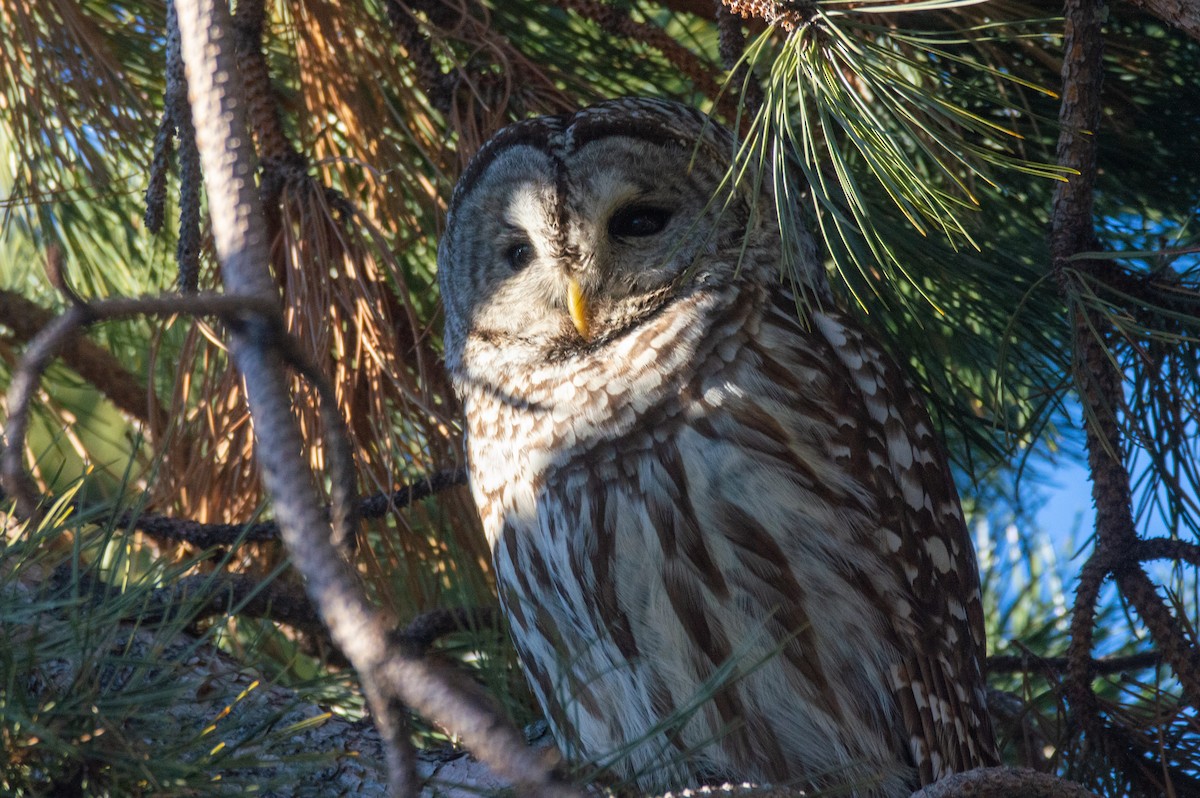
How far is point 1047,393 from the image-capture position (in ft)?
6.88

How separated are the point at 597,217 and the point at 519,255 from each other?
22cm

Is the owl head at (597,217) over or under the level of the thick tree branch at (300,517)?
over

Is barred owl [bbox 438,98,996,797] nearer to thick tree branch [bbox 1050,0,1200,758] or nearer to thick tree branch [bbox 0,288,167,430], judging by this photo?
thick tree branch [bbox 1050,0,1200,758]

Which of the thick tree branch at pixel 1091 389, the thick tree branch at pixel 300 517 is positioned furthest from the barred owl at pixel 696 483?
the thick tree branch at pixel 300 517

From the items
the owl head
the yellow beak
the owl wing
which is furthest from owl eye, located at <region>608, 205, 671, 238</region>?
the owl wing

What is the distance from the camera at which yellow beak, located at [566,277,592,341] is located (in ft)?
7.70

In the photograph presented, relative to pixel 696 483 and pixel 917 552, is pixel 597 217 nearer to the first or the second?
pixel 696 483

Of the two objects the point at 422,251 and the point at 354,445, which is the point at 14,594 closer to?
the point at 354,445

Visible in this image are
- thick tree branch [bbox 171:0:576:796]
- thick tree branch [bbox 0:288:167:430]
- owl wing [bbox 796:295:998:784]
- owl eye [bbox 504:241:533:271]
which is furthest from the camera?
thick tree branch [bbox 0:288:167:430]

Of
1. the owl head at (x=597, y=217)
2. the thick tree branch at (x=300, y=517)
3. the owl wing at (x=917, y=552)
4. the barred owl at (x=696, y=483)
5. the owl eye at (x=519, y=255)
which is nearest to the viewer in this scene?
the thick tree branch at (x=300, y=517)

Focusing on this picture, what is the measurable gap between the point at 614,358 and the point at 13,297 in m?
1.52

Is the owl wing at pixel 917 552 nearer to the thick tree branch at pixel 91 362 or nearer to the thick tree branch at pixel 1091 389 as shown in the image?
the thick tree branch at pixel 1091 389

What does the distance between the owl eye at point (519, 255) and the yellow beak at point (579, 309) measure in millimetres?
197

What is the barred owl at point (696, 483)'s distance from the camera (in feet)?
7.00
